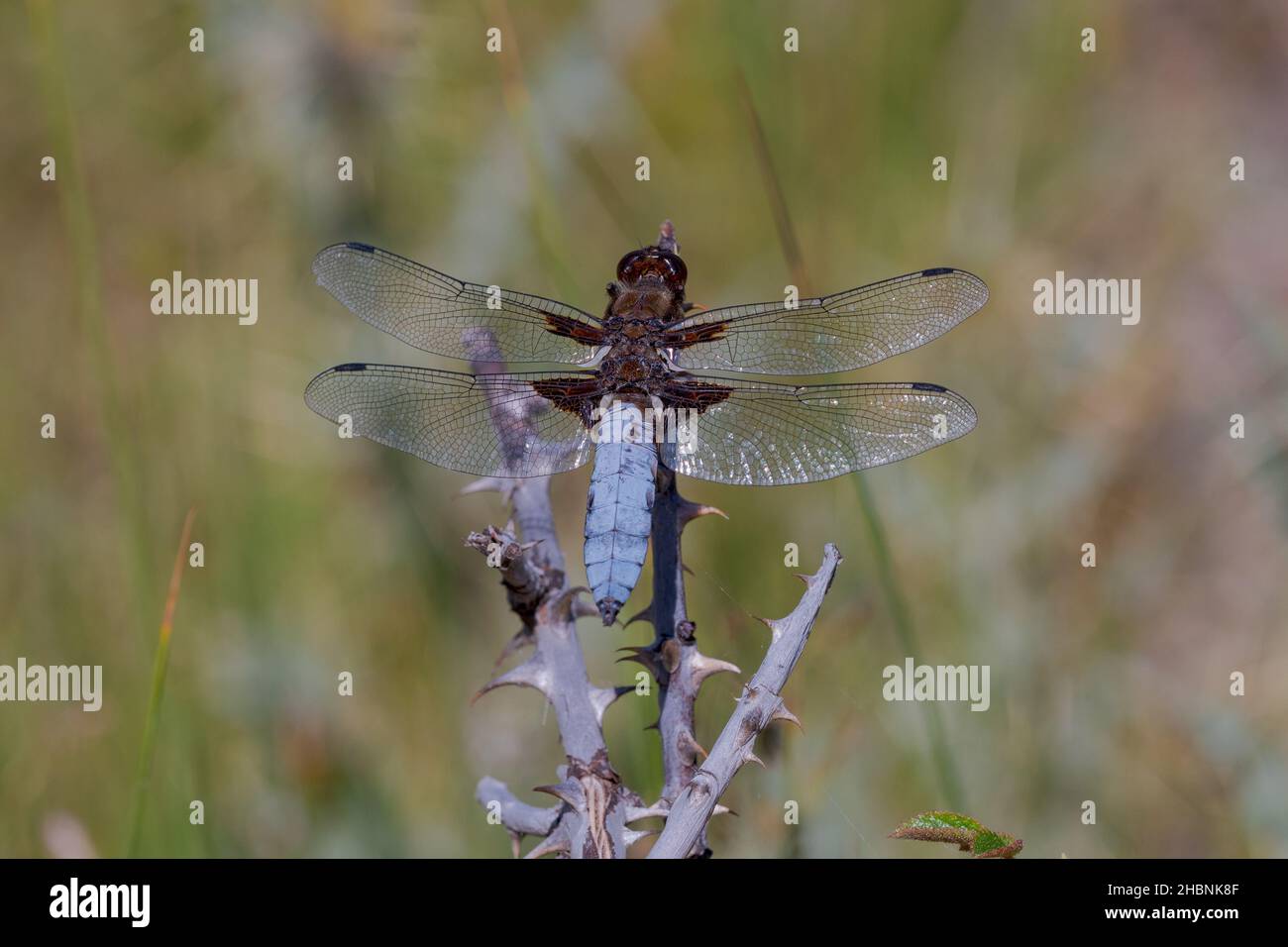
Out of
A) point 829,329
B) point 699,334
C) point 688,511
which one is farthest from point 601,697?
point 829,329

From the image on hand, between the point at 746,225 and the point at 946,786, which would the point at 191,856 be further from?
the point at 746,225

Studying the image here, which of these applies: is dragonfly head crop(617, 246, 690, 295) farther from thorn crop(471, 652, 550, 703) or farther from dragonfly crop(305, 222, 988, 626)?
thorn crop(471, 652, 550, 703)

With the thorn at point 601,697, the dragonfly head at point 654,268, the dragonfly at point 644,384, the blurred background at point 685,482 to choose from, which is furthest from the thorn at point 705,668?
the dragonfly head at point 654,268

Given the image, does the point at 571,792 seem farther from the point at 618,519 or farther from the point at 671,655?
the point at 618,519

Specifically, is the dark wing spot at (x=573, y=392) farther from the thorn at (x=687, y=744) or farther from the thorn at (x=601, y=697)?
the thorn at (x=687, y=744)

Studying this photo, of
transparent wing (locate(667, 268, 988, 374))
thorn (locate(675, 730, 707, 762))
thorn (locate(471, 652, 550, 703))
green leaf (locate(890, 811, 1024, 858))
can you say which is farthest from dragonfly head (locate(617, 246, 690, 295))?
green leaf (locate(890, 811, 1024, 858))

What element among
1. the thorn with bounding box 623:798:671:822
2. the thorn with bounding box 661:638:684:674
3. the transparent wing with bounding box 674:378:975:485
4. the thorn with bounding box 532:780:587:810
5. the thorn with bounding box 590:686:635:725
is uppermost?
the transparent wing with bounding box 674:378:975:485
